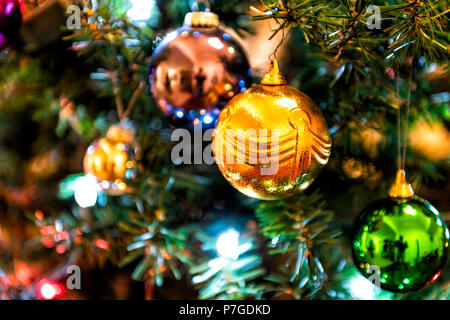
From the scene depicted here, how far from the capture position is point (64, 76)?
841 millimetres

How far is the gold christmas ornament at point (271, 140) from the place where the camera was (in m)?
0.48

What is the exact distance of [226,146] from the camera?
0.50 m

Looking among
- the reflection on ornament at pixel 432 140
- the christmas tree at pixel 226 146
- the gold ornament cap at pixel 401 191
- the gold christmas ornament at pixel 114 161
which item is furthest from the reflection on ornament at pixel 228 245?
the reflection on ornament at pixel 432 140

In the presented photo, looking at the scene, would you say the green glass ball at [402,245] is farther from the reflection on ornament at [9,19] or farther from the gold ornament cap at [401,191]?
the reflection on ornament at [9,19]

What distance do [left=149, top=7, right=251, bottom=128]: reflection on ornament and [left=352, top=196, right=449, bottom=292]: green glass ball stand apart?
24 cm

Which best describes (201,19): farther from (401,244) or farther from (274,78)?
(401,244)

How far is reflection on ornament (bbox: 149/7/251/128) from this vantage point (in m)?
0.57

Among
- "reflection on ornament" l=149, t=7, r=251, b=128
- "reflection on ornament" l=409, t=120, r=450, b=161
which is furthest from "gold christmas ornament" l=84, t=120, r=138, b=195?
"reflection on ornament" l=409, t=120, r=450, b=161

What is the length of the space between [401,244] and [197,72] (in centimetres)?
33

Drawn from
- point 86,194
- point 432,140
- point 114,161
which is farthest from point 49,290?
point 432,140
